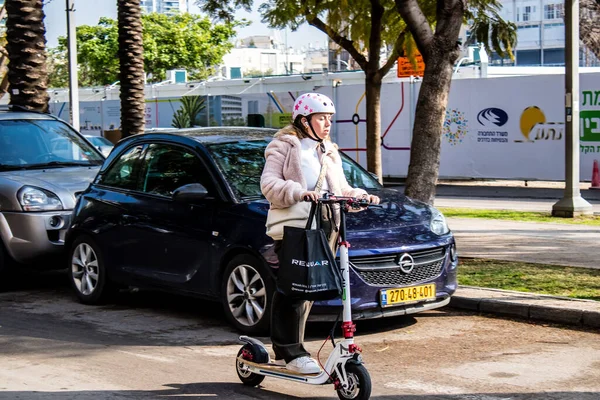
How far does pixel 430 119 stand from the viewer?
11.0m

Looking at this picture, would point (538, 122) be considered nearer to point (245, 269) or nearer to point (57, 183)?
point (57, 183)

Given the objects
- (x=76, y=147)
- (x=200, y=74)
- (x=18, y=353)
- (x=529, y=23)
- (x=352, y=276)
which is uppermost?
(x=529, y=23)

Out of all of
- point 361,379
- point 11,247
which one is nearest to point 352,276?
point 361,379

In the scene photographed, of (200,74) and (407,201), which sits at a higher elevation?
(200,74)

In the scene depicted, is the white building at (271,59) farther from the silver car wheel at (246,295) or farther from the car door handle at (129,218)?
the silver car wheel at (246,295)

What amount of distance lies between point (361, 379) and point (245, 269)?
8.35 feet

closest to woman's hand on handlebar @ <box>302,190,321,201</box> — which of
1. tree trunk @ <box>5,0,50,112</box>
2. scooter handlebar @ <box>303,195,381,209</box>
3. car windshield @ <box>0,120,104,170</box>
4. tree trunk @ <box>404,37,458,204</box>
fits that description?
scooter handlebar @ <box>303,195,381,209</box>

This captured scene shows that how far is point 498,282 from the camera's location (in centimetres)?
981

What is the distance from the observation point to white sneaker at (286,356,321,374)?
19.3ft

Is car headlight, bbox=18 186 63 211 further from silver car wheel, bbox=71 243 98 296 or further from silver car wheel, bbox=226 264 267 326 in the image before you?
silver car wheel, bbox=226 264 267 326

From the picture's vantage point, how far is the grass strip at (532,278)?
9281mm

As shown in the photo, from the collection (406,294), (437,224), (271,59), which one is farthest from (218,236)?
(271,59)

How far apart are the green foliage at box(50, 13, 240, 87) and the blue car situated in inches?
2597

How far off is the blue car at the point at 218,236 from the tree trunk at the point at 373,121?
31.4 feet
